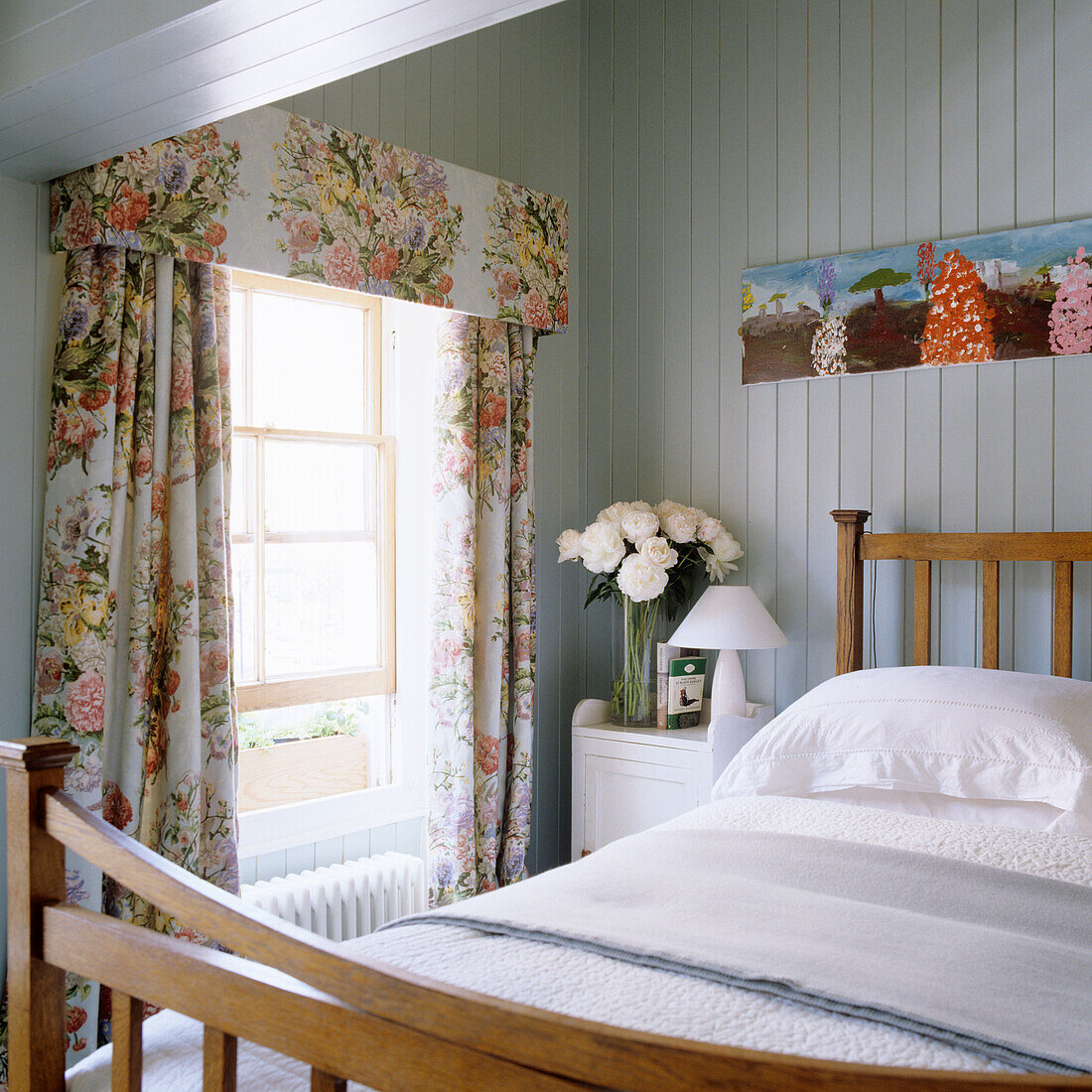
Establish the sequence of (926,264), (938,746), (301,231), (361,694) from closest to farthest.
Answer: (938,746), (301,231), (926,264), (361,694)

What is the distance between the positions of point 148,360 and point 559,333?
149 cm

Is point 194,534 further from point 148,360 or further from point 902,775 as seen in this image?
point 902,775

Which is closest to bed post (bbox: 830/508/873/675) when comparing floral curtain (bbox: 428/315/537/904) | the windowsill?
floral curtain (bbox: 428/315/537/904)

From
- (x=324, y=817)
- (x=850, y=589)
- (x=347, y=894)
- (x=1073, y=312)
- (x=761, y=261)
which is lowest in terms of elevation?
(x=347, y=894)

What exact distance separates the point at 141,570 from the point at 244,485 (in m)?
0.55

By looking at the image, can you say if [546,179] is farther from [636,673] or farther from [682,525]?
[636,673]

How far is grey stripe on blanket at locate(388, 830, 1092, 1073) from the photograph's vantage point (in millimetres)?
1164

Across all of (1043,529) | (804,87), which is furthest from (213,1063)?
(804,87)

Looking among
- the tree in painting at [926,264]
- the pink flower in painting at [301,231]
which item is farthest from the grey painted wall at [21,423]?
the tree in painting at [926,264]

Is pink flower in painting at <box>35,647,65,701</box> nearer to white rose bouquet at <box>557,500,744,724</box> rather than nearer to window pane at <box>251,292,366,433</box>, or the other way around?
window pane at <box>251,292,366,433</box>

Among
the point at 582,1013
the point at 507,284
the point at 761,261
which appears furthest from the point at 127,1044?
the point at 761,261

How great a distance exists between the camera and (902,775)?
219 cm

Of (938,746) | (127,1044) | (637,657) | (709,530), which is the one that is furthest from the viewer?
(637,657)

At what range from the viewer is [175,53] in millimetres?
1478
